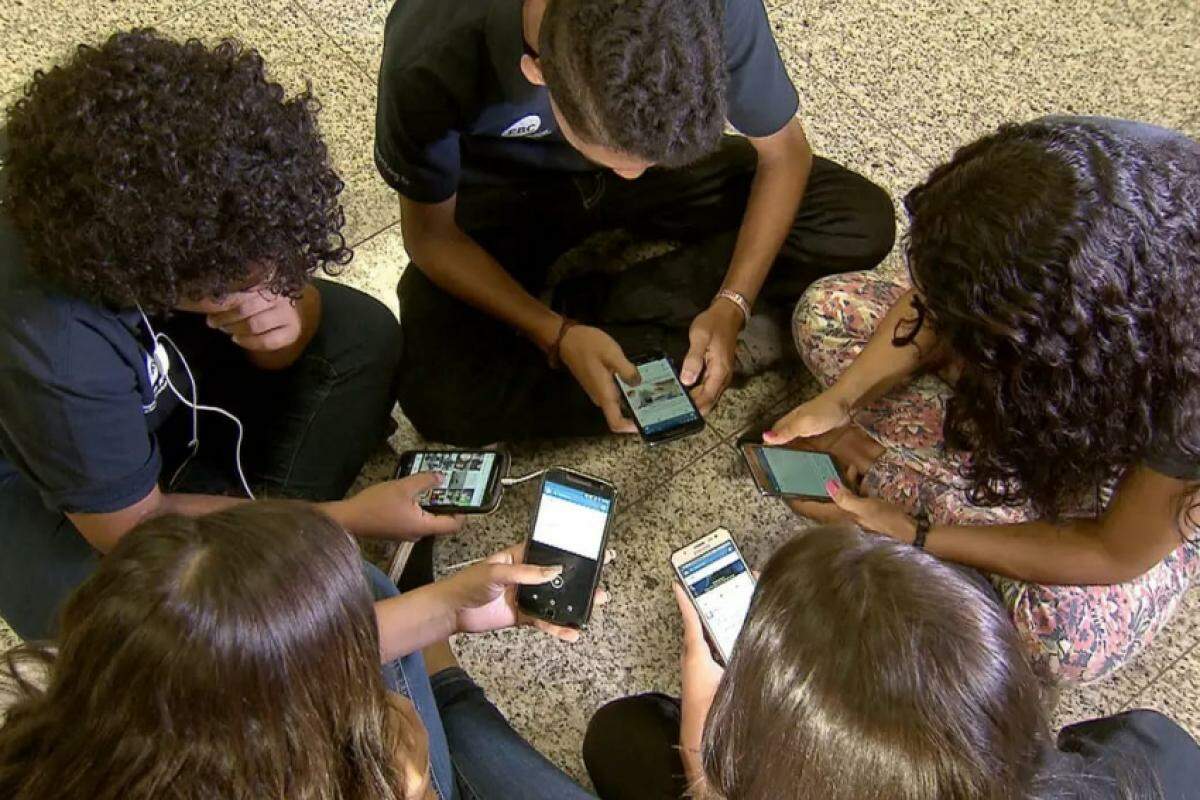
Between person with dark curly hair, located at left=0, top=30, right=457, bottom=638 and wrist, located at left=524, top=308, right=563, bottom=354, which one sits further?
wrist, located at left=524, top=308, right=563, bottom=354

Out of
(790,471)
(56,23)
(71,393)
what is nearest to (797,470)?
(790,471)

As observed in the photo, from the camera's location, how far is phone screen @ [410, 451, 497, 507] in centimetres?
117

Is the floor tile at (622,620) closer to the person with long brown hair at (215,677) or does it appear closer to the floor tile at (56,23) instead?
the person with long brown hair at (215,677)

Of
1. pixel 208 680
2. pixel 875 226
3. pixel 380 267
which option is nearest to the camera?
pixel 208 680

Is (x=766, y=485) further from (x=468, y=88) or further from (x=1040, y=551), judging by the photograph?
(x=468, y=88)

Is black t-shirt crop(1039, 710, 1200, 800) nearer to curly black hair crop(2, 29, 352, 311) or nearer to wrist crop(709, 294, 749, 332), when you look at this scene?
wrist crop(709, 294, 749, 332)

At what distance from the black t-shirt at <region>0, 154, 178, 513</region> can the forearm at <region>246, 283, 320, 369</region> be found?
0.65ft

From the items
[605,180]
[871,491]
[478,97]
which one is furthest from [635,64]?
[871,491]

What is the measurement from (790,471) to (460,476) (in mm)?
424

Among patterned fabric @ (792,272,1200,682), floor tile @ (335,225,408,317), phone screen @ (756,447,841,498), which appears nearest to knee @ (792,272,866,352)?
patterned fabric @ (792,272,1200,682)

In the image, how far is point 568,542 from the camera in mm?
1122

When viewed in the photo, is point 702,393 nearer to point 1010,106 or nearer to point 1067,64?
point 1010,106

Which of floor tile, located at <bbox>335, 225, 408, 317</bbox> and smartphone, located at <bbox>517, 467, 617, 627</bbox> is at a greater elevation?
floor tile, located at <bbox>335, 225, 408, 317</bbox>

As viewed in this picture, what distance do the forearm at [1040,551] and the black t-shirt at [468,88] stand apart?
1.79 ft
